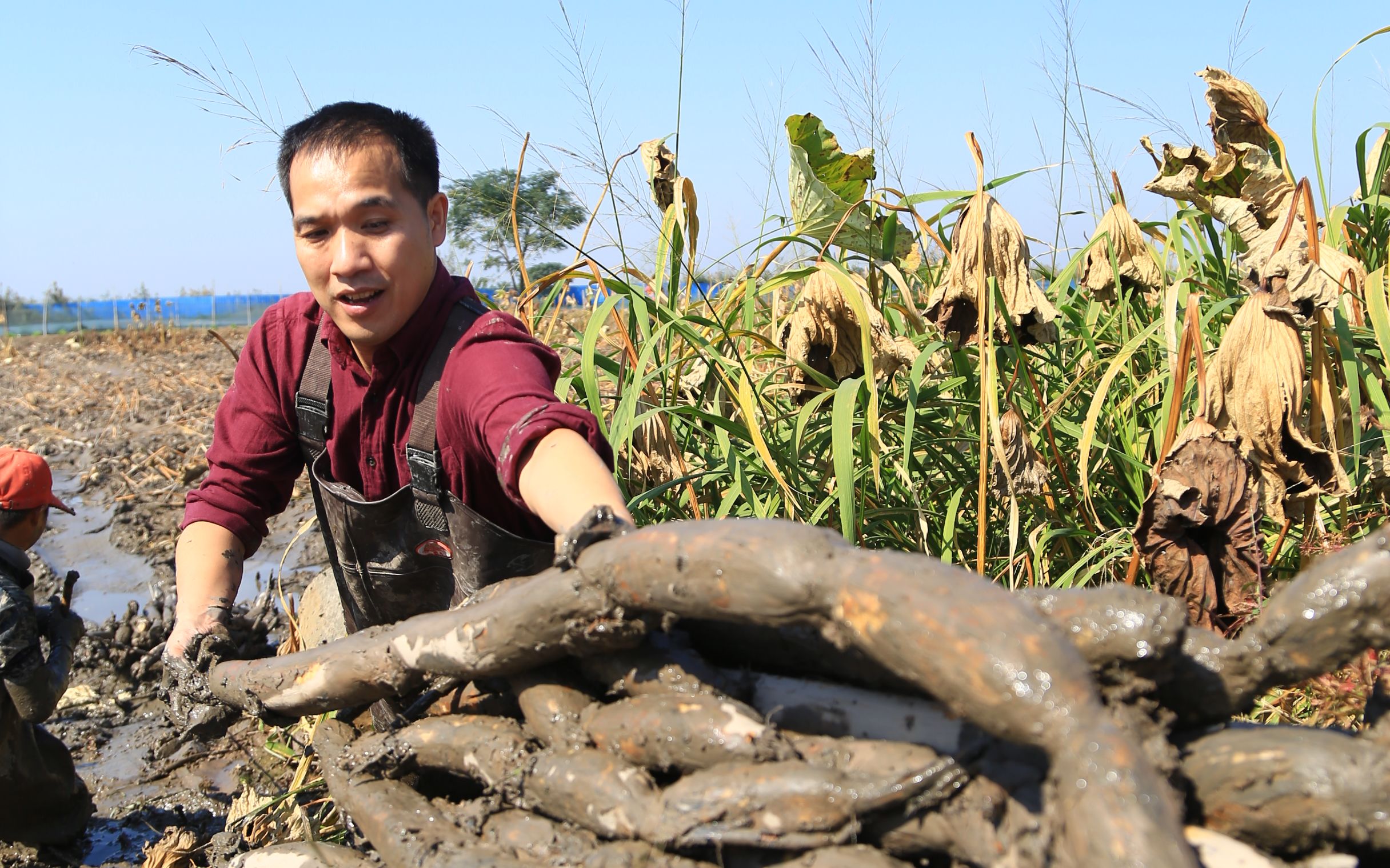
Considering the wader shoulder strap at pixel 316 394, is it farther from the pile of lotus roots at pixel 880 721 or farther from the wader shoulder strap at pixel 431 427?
the pile of lotus roots at pixel 880 721

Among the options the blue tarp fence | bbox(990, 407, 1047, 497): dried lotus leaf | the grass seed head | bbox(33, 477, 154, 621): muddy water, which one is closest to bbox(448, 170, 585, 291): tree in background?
the grass seed head

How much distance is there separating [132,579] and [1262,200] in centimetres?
523

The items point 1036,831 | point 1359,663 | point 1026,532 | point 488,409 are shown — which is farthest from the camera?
point 1026,532

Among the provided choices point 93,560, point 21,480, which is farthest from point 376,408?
point 93,560

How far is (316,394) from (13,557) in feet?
5.75

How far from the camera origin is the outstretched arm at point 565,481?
153 cm

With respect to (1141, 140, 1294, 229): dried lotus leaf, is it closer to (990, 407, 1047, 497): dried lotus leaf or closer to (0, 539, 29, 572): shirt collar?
(990, 407, 1047, 497): dried lotus leaf

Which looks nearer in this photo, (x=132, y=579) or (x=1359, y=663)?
(x=1359, y=663)

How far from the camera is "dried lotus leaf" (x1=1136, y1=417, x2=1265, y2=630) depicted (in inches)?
76.2

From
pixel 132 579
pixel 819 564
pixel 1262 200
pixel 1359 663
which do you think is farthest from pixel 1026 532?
pixel 132 579

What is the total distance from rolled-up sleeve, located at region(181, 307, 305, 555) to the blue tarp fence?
1445 centimetres

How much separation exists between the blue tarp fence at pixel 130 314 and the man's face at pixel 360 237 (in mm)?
14724

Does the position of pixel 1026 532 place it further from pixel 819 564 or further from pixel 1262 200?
pixel 819 564

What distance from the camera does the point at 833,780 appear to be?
1171 millimetres
